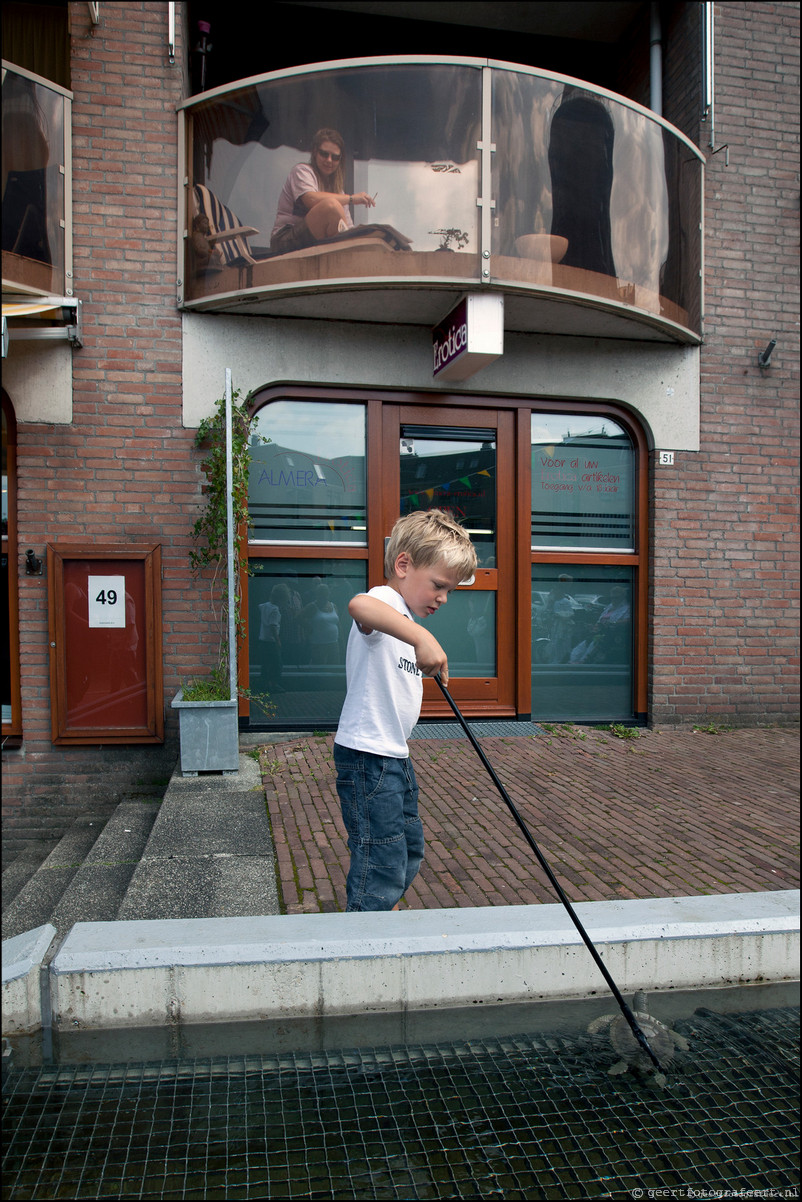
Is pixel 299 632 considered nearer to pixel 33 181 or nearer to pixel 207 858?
pixel 207 858

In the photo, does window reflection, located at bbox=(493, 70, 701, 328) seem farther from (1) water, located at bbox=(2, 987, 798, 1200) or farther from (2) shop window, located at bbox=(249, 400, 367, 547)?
(1) water, located at bbox=(2, 987, 798, 1200)

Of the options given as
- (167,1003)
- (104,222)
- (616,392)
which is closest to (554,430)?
(616,392)

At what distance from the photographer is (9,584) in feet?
21.4

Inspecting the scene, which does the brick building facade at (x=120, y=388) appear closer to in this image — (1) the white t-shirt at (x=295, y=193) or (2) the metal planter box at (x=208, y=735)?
(1) the white t-shirt at (x=295, y=193)

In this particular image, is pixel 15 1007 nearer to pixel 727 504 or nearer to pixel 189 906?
pixel 189 906

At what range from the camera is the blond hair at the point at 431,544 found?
2680mm

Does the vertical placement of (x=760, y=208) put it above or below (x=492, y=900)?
above

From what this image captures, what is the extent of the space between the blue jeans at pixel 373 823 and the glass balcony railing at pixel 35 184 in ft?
16.4

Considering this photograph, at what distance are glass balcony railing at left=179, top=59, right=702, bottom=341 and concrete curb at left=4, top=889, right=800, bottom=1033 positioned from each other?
4.80m

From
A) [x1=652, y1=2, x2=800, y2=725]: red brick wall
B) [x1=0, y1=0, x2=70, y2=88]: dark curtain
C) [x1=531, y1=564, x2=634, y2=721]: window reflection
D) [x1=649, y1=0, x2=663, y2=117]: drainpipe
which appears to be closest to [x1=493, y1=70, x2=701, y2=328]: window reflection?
[x1=652, y1=2, x2=800, y2=725]: red brick wall

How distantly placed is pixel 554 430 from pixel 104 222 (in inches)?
165

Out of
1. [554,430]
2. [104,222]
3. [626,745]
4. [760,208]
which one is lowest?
[626,745]

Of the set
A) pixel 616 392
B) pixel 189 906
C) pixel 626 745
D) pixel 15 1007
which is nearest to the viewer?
pixel 15 1007

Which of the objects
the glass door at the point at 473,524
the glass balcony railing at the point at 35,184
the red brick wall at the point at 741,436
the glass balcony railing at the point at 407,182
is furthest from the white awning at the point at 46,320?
the red brick wall at the point at 741,436
